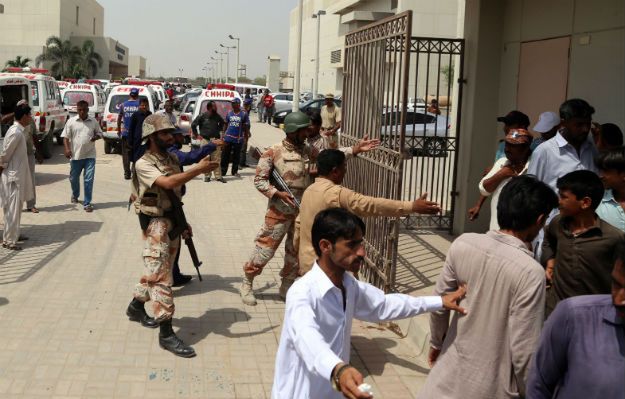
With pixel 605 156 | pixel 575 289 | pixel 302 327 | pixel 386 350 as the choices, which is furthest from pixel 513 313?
pixel 386 350

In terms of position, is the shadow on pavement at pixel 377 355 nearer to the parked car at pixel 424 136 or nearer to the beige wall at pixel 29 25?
the parked car at pixel 424 136

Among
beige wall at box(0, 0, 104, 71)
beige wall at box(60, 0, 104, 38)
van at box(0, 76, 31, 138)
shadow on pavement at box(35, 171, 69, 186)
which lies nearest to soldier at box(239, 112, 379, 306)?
shadow on pavement at box(35, 171, 69, 186)

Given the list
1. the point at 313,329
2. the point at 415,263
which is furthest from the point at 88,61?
the point at 313,329

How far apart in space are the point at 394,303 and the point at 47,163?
51.7ft

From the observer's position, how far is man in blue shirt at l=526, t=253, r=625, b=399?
2307 millimetres

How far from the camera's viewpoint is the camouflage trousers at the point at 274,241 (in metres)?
6.44

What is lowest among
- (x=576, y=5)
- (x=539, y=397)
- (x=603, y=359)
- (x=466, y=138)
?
(x=539, y=397)

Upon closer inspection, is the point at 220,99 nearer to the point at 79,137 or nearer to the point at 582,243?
the point at 79,137

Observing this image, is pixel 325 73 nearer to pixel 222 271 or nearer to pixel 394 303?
pixel 222 271

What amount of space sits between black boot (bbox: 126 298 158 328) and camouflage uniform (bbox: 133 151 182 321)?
0.53 meters

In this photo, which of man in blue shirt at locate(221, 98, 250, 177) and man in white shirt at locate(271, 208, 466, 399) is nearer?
man in white shirt at locate(271, 208, 466, 399)

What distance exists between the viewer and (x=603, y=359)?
7.63 feet

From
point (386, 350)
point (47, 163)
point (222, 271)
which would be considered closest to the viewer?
point (386, 350)

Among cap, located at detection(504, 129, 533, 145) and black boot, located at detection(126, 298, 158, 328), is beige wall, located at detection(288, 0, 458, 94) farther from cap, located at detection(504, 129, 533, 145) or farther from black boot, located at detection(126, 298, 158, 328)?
cap, located at detection(504, 129, 533, 145)
